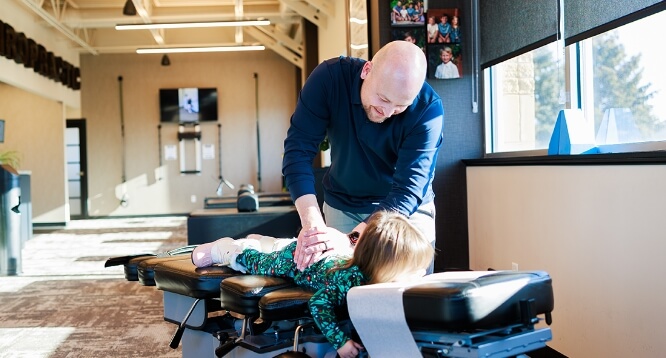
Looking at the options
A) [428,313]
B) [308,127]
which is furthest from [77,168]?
[428,313]

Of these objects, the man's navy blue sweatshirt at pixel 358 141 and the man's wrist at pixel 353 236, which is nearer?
the man's wrist at pixel 353 236

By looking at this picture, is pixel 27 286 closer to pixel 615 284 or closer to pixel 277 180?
pixel 615 284

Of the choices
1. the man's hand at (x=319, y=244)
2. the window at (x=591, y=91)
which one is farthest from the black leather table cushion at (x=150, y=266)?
the window at (x=591, y=91)

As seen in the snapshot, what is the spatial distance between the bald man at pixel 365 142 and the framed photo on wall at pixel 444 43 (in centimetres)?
187

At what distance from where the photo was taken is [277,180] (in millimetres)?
14578

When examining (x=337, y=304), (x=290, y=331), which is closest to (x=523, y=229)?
(x=290, y=331)

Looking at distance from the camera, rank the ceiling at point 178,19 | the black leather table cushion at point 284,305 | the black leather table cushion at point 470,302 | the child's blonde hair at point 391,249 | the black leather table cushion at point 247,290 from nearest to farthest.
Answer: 1. the black leather table cushion at point 470,302
2. the child's blonde hair at point 391,249
3. the black leather table cushion at point 284,305
4. the black leather table cushion at point 247,290
5. the ceiling at point 178,19

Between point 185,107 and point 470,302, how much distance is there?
13204 mm

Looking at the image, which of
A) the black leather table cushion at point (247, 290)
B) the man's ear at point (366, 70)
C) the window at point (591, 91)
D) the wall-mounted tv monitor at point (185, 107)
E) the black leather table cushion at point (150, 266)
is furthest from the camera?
the wall-mounted tv monitor at point (185, 107)

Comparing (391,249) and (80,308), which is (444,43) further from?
(80,308)

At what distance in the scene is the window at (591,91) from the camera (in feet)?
8.32

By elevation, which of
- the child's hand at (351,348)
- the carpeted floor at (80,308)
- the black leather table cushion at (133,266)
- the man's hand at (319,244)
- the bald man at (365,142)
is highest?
the bald man at (365,142)

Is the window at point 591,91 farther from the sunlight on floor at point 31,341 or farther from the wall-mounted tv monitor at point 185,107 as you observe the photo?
the wall-mounted tv monitor at point 185,107

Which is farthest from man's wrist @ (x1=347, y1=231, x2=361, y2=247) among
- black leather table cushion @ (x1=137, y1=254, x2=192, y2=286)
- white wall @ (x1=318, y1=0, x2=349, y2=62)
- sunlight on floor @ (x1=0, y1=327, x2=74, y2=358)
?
white wall @ (x1=318, y1=0, x2=349, y2=62)
